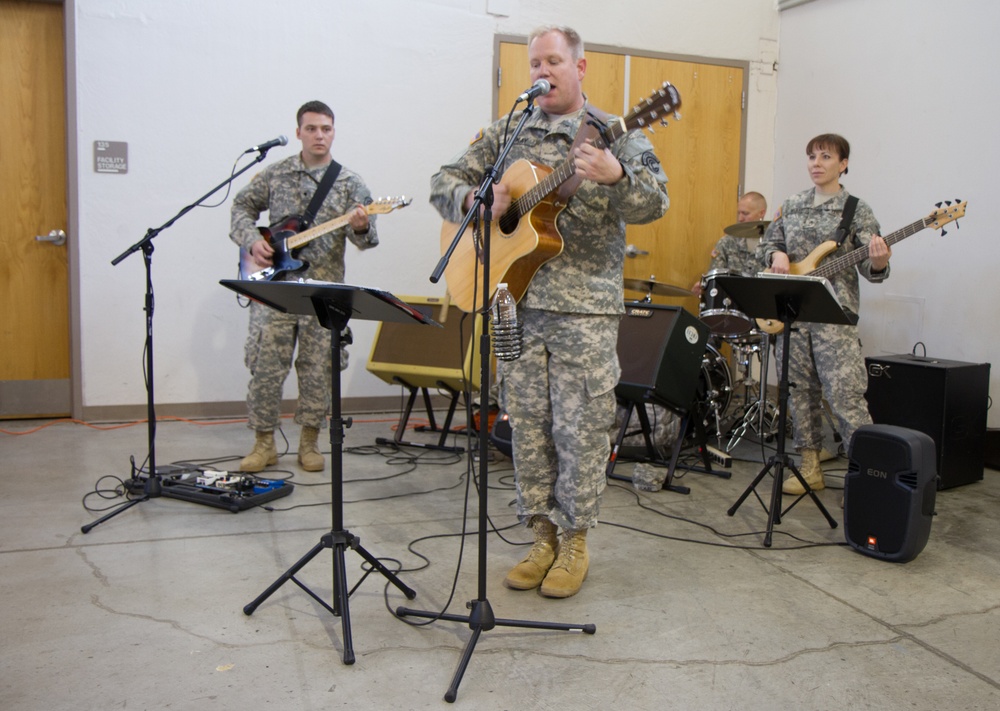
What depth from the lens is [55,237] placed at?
5848mm

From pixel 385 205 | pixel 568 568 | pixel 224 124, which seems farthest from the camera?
pixel 224 124

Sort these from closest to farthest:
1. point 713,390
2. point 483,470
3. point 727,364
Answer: point 483,470 < point 713,390 < point 727,364

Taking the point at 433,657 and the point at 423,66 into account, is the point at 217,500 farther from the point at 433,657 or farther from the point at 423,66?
the point at 423,66

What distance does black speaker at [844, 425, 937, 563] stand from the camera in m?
3.34

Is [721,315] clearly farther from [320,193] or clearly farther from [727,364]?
[320,193]

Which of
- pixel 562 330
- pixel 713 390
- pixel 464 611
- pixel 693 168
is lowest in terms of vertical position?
pixel 464 611

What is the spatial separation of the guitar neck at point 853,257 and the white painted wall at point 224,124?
3142 mm

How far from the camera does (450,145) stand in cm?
652

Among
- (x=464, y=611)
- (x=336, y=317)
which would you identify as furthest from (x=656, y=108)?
(x=464, y=611)

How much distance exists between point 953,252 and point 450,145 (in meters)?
3.58

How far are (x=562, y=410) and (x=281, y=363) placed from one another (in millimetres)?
2178

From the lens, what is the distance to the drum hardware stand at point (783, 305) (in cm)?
345

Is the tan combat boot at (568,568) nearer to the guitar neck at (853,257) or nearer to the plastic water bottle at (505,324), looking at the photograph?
the plastic water bottle at (505,324)

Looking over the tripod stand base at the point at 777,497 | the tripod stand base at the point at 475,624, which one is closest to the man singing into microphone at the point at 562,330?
the tripod stand base at the point at 475,624
